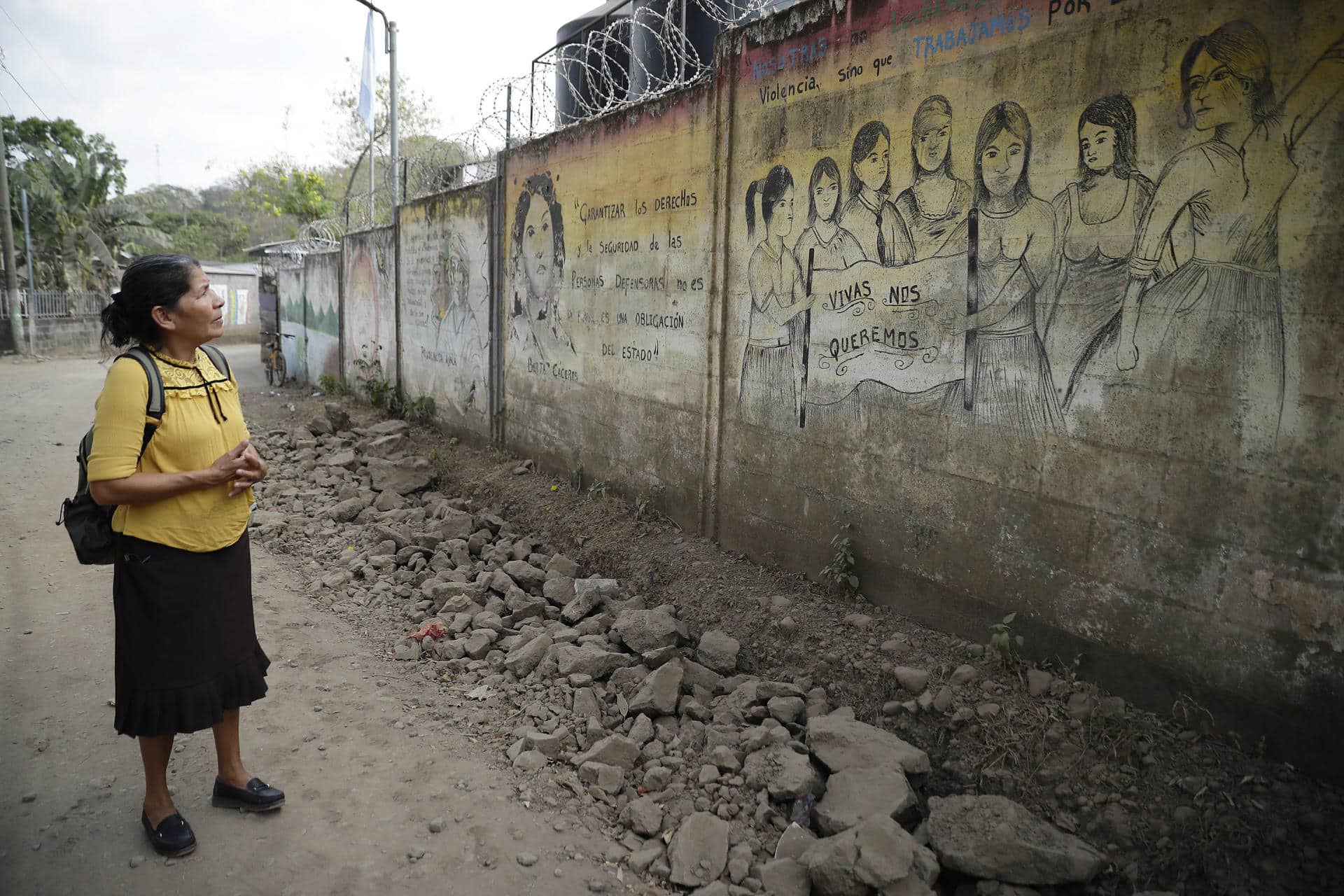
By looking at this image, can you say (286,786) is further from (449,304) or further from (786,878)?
(449,304)

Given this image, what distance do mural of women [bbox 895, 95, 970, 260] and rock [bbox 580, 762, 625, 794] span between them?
241 cm

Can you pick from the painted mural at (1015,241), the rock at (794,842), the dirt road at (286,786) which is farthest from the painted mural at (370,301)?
the rock at (794,842)

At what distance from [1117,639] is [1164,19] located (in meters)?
2.10

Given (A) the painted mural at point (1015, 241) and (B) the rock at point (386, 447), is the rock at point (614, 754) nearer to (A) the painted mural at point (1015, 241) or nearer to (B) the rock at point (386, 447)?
(A) the painted mural at point (1015, 241)

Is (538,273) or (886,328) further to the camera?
(538,273)

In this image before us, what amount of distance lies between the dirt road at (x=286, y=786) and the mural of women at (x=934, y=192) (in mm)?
2658

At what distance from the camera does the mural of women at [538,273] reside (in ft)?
20.9

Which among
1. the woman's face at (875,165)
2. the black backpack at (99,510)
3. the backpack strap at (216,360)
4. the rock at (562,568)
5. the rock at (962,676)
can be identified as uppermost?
the woman's face at (875,165)

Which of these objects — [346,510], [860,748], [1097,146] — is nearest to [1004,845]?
[860,748]

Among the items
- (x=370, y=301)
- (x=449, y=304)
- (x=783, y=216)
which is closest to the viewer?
(x=783, y=216)

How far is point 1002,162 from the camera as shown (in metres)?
3.21

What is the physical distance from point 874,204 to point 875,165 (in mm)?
177

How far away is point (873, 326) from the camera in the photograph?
3.77m

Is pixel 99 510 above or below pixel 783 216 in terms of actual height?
below
